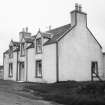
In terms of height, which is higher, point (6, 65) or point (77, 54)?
point (77, 54)

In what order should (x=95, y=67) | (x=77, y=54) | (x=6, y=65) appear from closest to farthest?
(x=77, y=54) → (x=95, y=67) → (x=6, y=65)

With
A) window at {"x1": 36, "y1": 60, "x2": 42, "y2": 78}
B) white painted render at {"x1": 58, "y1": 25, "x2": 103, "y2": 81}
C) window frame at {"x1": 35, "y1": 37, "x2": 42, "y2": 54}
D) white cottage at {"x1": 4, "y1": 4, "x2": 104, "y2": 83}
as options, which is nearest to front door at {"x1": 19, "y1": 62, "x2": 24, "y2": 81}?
white cottage at {"x1": 4, "y1": 4, "x2": 104, "y2": 83}

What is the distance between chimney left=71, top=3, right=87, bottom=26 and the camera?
1037 inches

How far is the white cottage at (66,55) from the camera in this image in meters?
24.7

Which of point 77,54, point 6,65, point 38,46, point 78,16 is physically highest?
point 78,16

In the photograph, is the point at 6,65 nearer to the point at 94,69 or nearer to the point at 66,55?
the point at 66,55

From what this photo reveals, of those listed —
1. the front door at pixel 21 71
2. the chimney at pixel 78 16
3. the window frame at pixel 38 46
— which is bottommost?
the front door at pixel 21 71

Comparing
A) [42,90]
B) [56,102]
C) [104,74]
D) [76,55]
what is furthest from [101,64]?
[56,102]

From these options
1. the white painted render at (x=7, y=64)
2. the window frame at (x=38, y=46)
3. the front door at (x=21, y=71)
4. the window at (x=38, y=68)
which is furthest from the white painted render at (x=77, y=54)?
the white painted render at (x=7, y=64)

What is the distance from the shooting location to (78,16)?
2662cm

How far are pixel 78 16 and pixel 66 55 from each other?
5.37m

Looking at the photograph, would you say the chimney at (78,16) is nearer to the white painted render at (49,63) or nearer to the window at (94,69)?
the white painted render at (49,63)

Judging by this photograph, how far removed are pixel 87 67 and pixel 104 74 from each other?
332 cm

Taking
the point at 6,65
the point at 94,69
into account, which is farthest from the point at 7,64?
the point at 94,69
